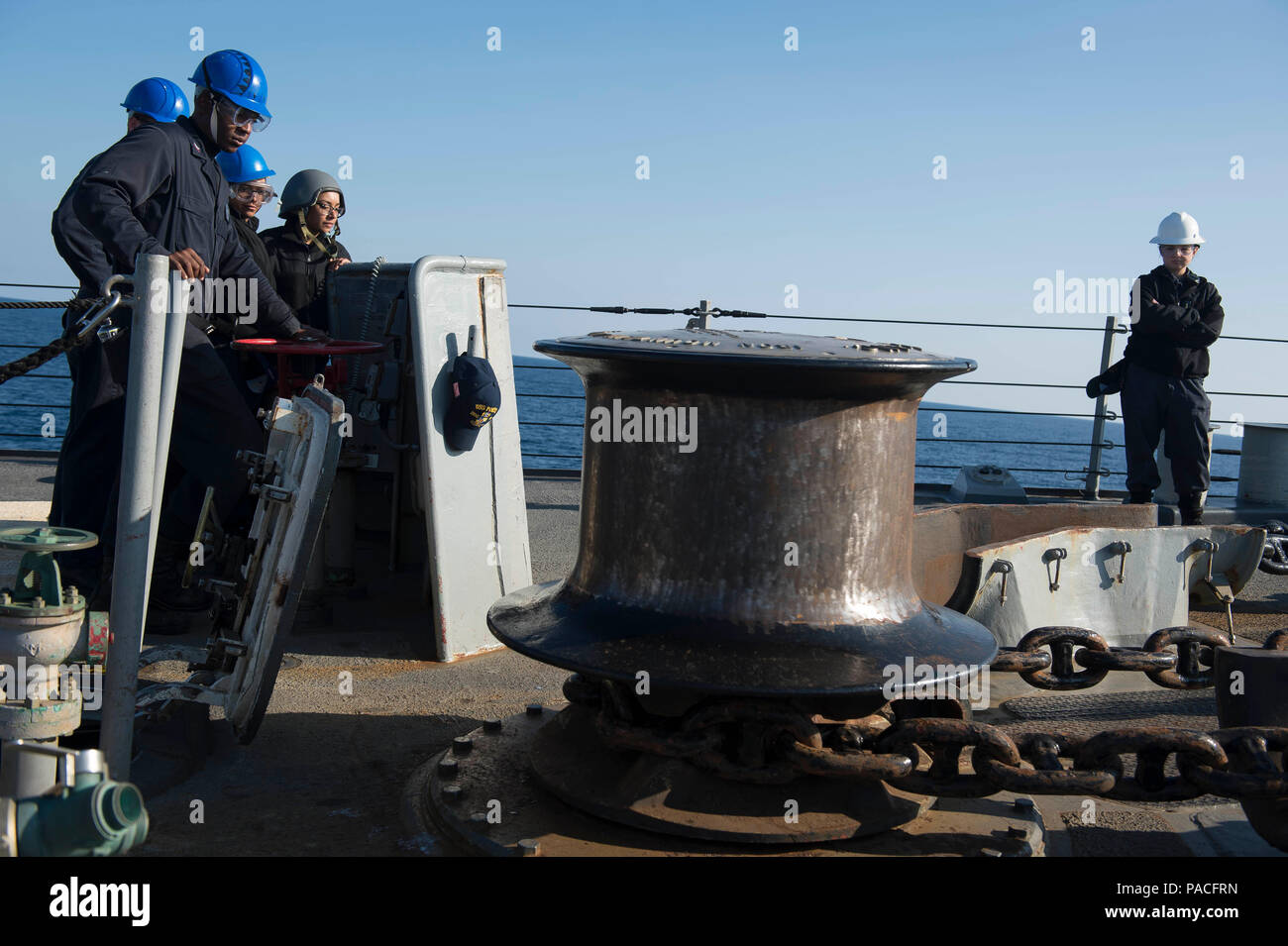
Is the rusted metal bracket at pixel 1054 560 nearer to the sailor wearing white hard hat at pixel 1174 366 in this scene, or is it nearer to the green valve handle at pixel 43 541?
the sailor wearing white hard hat at pixel 1174 366

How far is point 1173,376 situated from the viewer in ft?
22.2

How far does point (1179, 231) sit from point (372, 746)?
5552 millimetres

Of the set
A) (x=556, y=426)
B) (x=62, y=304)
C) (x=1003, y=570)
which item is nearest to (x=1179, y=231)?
(x=1003, y=570)

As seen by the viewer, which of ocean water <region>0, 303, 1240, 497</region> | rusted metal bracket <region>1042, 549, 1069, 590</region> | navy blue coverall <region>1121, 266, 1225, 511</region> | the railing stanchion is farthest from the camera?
ocean water <region>0, 303, 1240, 497</region>

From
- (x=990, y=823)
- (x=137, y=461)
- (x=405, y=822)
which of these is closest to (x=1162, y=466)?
(x=990, y=823)

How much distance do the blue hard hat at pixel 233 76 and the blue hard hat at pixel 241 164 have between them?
72 cm

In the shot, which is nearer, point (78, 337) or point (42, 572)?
point (42, 572)

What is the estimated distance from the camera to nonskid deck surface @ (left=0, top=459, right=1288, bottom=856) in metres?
2.65

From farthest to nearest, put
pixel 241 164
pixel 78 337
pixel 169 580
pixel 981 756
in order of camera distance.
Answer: pixel 241 164 → pixel 169 580 → pixel 78 337 → pixel 981 756

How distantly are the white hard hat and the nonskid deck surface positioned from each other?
2625 millimetres
